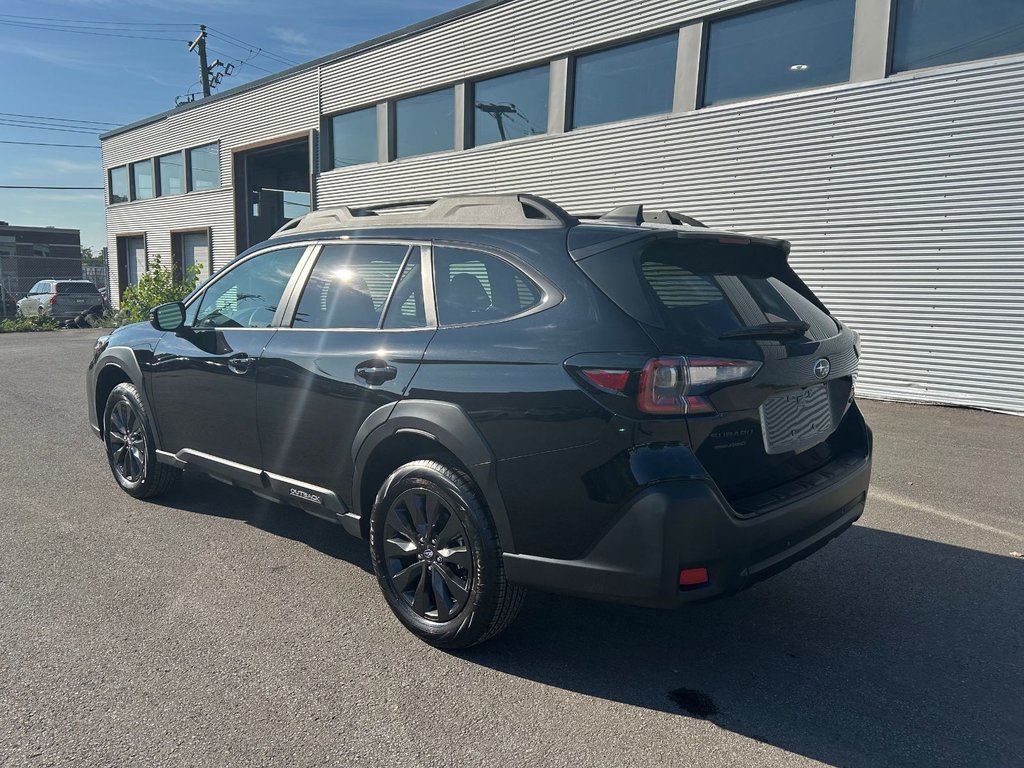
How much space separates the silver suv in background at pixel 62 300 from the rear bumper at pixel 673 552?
1093 inches

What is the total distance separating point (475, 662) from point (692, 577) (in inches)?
40.3

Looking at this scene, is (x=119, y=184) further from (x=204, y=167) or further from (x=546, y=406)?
(x=546, y=406)

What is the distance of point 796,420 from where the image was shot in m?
2.88

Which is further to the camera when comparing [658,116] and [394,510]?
[658,116]

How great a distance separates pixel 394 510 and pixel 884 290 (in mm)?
8123

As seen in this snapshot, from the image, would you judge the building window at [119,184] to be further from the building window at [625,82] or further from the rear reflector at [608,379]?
the rear reflector at [608,379]

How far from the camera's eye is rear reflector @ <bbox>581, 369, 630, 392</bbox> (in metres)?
2.48

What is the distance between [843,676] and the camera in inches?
113

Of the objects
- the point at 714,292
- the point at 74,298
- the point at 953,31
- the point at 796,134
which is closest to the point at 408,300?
the point at 714,292

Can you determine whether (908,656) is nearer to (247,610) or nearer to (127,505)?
(247,610)

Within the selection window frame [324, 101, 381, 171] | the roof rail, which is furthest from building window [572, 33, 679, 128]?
the roof rail

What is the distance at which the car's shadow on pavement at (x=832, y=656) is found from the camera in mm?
2516

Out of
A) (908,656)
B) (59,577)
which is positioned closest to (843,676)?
(908,656)

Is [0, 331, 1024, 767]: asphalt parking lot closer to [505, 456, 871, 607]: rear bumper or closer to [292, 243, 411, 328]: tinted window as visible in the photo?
[505, 456, 871, 607]: rear bumper
